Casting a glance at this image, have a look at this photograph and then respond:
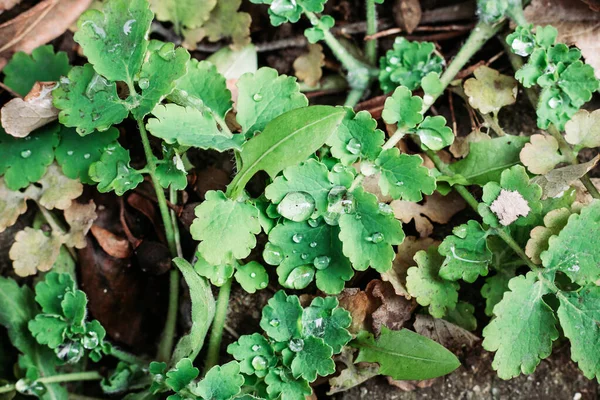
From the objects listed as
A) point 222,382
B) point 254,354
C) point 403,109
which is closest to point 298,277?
point 254,354

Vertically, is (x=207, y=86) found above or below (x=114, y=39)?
below

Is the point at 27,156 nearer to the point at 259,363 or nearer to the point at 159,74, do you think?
the point at 159,74

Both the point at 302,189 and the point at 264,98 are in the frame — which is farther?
the point at 264,98

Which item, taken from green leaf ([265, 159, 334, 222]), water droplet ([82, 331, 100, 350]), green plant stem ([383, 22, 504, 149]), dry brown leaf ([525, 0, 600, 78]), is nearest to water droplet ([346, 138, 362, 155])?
green leaf ([265, 159, 334, 222])

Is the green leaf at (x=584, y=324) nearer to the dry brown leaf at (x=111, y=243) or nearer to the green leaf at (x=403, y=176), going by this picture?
the green leaf at (x=403, y=176)

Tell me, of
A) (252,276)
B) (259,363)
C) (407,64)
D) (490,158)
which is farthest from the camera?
(407,64)

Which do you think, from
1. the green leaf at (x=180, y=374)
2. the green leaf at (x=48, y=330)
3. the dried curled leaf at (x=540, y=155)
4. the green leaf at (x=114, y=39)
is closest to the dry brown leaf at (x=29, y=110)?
the green leaf at (x=114, y=39)

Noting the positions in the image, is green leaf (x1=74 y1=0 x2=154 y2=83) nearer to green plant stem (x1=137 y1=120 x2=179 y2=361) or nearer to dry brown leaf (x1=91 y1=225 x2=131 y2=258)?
green plant stem (x1=137 y1=120 x2=179 y2=361)
